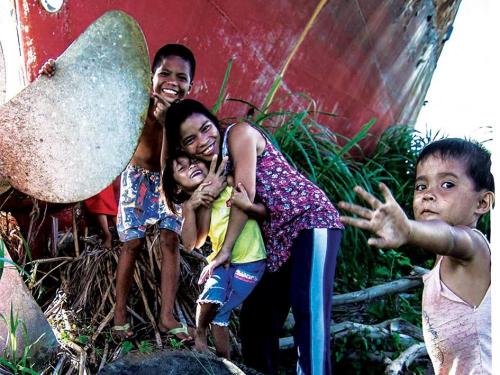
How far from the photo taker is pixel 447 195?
1912 mm

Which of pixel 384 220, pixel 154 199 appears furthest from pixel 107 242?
pixel 384 220

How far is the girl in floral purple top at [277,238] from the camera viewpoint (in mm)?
2521

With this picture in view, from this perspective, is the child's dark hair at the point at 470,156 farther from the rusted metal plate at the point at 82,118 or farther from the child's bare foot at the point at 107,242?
the child's bare foot at the point at 107,242

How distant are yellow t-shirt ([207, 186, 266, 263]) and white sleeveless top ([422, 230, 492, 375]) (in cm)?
81

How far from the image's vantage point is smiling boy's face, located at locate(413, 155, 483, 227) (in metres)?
1.90

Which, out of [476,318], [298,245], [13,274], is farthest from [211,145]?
[476,318]

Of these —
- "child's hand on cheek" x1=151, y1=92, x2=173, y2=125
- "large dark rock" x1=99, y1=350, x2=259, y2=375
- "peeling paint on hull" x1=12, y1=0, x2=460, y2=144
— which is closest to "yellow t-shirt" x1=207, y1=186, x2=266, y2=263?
"large dark rock" x1=99, y1=350, x2=259, y2=375

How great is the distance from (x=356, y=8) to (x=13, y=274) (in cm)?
381

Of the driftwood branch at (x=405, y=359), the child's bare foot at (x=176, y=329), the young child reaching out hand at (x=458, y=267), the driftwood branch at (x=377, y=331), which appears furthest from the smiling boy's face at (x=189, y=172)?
the driftwood branch at (x=405, y=359)

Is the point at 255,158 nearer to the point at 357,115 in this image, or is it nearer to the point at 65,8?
the point at 65,8

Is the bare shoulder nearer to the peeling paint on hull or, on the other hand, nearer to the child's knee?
the child's knee

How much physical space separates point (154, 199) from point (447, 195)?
1659 millimetres

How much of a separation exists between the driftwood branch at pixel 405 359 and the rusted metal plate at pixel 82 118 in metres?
1.52

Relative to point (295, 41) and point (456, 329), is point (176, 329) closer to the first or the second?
point (456, 329)
